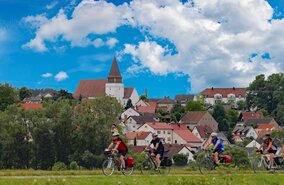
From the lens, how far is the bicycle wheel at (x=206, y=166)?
71.6ft

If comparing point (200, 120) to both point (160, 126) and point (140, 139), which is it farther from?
point (140, 139)

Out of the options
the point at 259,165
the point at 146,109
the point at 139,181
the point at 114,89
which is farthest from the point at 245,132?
the point at 139,181

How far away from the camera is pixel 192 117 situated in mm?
151250

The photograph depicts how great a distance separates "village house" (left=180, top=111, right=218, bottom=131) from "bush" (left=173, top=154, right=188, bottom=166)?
5013cm

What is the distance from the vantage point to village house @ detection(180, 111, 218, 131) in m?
148

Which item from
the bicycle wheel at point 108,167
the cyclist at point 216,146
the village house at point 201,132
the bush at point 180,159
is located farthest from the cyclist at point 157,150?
the village house at point 201,132

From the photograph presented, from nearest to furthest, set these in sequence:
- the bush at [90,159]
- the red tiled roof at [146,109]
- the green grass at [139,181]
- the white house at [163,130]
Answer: the green grass at [139,181], the bush at [90,159], the white house at [163,130], the red tiled roof at [146,109]

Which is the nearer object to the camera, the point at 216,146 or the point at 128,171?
the point at 128,171

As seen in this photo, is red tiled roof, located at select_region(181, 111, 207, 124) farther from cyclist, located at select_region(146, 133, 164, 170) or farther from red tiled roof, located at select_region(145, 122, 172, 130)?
cyclist, located at select_region(146, 133, 164, 170)

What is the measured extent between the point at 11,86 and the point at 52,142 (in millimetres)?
67420

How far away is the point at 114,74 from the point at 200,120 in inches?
2055

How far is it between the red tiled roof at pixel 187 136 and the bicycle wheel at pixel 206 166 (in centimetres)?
10426

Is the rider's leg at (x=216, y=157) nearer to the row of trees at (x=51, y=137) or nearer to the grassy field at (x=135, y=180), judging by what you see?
the grassy field at (x=135, y=180)

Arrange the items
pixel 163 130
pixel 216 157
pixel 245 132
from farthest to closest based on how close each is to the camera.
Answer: pixel 245 132 < pixel 163 130 < pixel 216 157
